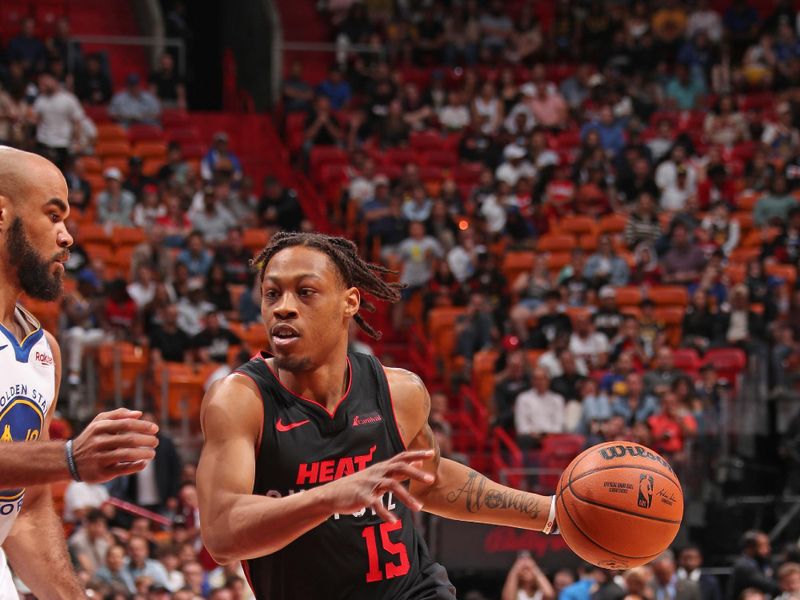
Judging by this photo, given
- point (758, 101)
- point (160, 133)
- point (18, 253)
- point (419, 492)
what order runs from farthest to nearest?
point (758, 101), point (160, 133), point (419, 492), point (18, 253)

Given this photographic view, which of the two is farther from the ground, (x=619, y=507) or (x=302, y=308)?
(x=302, y=308)

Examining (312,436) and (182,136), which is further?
(182,136)

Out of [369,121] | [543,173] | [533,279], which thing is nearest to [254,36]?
[369,121]

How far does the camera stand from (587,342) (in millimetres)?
15188

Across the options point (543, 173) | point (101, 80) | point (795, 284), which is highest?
point (101, 80)

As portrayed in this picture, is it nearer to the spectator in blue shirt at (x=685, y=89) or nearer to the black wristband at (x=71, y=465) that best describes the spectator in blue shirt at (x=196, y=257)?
the spectator in blue shirt at (x=685, y=89)

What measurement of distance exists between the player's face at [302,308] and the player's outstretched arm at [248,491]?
18 cm

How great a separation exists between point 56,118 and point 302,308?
13708mm

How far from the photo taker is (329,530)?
14.6 ft

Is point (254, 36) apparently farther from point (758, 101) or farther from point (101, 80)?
point (758, 101)

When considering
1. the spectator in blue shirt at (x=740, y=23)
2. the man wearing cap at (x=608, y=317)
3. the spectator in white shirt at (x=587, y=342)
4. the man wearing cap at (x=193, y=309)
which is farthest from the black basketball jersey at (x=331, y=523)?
the spectator in blue shirt at (x=740, y=23)

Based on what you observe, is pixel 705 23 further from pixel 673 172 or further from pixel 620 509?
pixel 620 509

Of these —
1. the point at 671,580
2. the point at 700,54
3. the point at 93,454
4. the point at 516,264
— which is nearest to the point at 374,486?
the point at 93,454

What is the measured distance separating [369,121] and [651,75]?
493 cm
